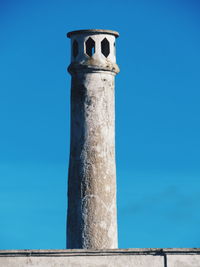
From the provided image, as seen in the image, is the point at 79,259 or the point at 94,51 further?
the point at 94,51

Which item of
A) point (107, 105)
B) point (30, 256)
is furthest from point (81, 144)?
point (30, 256)

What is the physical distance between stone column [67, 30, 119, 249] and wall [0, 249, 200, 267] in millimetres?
3631

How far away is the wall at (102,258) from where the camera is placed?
18.4 metres

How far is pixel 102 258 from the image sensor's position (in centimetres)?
1858

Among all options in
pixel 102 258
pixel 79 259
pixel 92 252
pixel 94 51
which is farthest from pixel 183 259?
pixel 94 51

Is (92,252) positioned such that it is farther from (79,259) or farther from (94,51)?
(94,51)

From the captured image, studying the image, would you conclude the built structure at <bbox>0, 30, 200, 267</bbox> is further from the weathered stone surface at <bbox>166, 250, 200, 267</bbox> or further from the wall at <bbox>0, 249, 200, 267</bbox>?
the weathered stone surface at <bbox>166, 250, 200, 267</bbox>

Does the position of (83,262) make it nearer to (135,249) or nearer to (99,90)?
(135,249)

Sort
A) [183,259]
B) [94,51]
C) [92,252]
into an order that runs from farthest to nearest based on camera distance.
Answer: [94,51]
[92,252]
[183,259]

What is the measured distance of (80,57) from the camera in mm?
23578

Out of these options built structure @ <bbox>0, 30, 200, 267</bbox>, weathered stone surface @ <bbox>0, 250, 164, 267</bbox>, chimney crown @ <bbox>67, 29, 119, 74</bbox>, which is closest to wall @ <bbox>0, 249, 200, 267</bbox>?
weathered stone surface @ <bbox>0, 250, 164, 267</bbox>

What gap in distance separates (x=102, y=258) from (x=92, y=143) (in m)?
4.95

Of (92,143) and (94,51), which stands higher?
(94,51)

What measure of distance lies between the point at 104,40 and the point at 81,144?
114 inches
